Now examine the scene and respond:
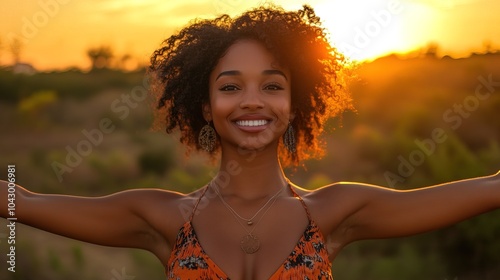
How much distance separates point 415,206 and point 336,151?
2244 cm

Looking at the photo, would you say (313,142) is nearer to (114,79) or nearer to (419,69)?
(419,69)

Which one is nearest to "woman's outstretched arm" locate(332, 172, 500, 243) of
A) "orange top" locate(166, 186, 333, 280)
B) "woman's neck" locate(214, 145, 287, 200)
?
"orange top" locate(166, 186, 333, 280)

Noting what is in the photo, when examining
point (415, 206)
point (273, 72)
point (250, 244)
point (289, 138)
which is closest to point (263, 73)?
point (273, 72)

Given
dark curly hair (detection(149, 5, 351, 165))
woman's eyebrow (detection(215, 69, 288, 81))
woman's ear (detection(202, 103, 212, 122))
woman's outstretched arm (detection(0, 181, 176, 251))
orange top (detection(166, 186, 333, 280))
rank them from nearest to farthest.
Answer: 1. orange top (detection(166, 186, 333, 280))
2. woman's outstretched arm (detection(0, 181, 176, 251))
3. woman's eyebrow (detection(215, 69, 288, 81))
4. dark curly hair (detection(149, 5, 351, 165))
5. woman's ear (detection(202, 103, 212, 122))

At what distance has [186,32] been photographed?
5207 mm

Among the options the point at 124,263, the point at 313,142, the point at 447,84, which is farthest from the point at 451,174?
the point at 447,84

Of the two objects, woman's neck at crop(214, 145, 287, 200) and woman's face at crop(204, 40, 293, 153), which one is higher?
woman's face at crop(204, 40, 293, 153)

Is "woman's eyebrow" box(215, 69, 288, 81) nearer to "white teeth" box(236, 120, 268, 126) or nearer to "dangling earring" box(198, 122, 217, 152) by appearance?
"white teeth" box(236, 120, 268, 126)

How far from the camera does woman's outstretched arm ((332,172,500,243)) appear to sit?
445 cm

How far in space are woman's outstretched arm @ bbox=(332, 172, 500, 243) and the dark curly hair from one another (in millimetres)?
629

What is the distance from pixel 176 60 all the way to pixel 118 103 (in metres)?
42.6

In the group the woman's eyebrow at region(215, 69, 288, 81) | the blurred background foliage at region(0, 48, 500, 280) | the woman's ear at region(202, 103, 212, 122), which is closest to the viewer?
the woman's eyebrow at region(215, 69, 288, 81)

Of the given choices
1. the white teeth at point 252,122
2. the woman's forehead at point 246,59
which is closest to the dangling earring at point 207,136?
the woman's forehead at point 246,59

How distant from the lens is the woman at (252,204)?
4.45 meters
